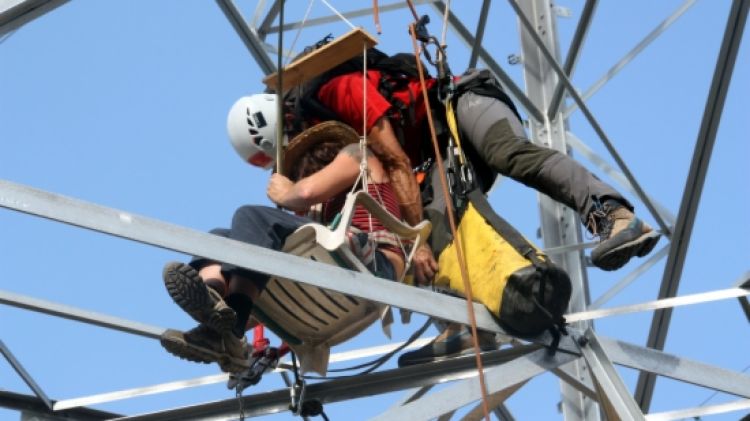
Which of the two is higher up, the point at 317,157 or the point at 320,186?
the point at 317,157

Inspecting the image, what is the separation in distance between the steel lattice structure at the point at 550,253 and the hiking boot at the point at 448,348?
0.24 metres

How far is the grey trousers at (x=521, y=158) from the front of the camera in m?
8.53

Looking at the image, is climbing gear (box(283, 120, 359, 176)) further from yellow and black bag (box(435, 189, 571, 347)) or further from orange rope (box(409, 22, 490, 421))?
yellow and black bag (box(435, 189, 571, 347))

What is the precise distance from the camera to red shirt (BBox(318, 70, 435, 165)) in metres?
9.29

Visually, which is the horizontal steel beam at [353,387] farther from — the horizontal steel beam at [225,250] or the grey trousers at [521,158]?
the grey trousers at [521,158]

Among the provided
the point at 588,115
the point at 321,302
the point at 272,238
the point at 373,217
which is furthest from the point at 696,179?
the point at 272,238

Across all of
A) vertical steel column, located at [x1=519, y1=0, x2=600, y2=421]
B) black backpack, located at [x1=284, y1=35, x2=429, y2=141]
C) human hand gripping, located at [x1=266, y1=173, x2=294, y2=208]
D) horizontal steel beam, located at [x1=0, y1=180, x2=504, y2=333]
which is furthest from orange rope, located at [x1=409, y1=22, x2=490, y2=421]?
vertical steel column, located at [x1=519, y1=0, x2=600, y2=421]

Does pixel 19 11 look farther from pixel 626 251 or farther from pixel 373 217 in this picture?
pixel 626 251

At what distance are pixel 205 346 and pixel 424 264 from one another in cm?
127

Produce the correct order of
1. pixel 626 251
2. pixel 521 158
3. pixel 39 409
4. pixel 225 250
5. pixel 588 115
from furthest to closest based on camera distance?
pixel 588 115 → pixel 39 409 → pixel 521 158 → pixel 626 251 → pixel 225 250

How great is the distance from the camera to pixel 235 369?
8.73 meters

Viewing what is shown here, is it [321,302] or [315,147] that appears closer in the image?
[321,302]

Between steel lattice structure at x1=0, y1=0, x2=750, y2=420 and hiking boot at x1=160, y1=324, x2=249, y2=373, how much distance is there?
544mm

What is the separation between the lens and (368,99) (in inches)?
366
